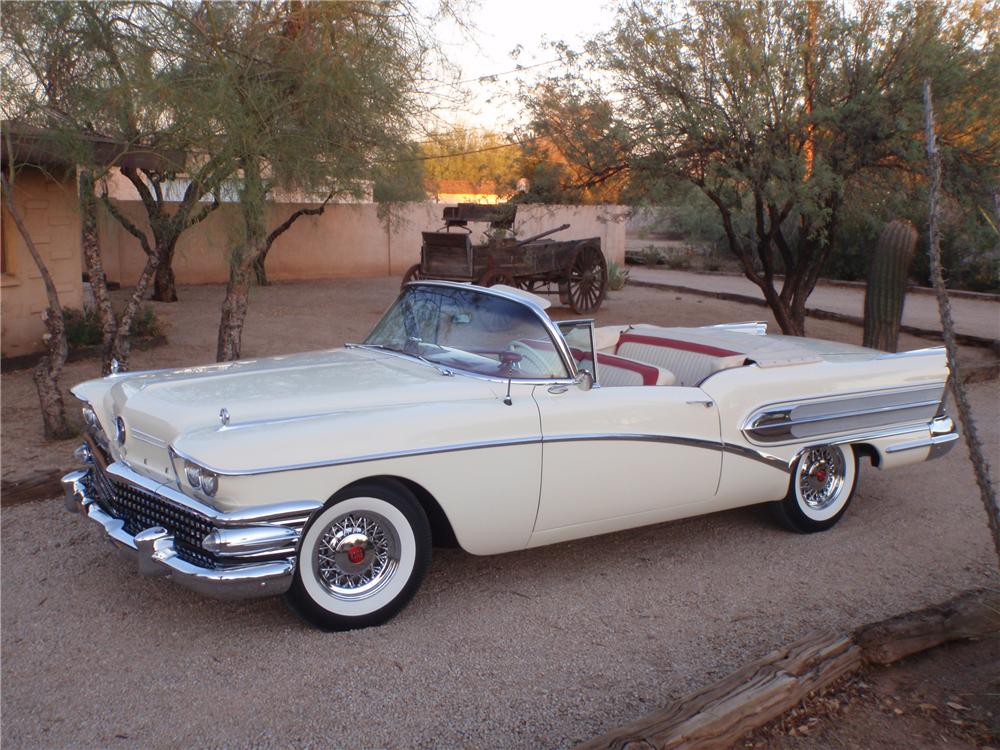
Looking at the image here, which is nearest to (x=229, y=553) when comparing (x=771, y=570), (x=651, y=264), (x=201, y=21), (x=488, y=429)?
(x=488, y=429)

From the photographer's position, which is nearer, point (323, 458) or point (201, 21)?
point (323, 458)

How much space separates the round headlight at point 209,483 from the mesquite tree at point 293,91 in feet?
12.1

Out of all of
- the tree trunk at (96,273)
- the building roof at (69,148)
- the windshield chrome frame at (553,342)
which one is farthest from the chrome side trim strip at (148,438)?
the tree trunk at (96,273)

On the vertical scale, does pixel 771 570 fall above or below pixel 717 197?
below

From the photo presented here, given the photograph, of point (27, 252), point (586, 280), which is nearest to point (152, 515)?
point (27, 252)

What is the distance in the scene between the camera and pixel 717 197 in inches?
447

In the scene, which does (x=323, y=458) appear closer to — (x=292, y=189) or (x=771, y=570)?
(x=771, y=570)

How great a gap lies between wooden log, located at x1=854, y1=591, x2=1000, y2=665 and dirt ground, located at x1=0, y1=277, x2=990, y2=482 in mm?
4740

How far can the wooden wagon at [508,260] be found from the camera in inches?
557

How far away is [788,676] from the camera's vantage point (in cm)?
338

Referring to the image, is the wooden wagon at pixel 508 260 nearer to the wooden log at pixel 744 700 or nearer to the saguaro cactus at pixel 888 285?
the saguaro cactus at pixel 888 285

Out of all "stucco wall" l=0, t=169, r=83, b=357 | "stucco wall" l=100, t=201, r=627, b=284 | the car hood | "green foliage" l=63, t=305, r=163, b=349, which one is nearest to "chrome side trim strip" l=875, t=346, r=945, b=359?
the car hood

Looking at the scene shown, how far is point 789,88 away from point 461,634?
796 centimetres

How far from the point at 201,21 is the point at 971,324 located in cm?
1304
